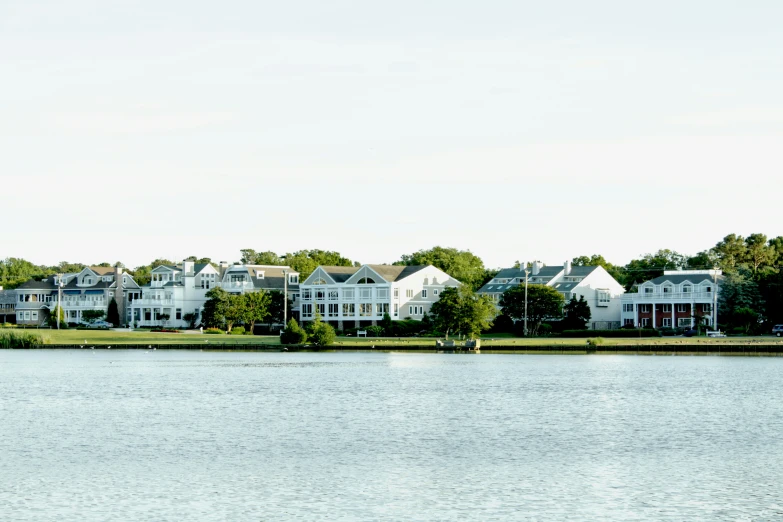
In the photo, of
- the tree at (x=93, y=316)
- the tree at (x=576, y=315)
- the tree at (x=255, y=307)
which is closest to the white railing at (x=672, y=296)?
the tree at (x=576, y=315)

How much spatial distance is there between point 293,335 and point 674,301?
47936mm

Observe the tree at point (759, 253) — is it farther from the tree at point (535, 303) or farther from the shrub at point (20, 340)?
the shrub at point (20, 340)

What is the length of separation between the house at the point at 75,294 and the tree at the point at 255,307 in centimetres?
2435

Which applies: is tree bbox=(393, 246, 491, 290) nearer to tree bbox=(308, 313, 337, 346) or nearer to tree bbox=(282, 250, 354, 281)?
tree bbox=(282, 250, 354, 281)

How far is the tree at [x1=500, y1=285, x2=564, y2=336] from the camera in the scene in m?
111

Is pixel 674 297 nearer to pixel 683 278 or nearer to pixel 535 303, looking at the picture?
pixel 683 278

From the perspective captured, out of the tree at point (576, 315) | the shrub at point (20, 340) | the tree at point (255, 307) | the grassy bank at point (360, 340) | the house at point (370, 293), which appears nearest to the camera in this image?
the grassy bank at point (360, 340)

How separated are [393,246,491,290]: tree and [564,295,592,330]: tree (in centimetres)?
2452

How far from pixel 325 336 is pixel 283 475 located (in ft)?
229

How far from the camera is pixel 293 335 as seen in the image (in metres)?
98.8

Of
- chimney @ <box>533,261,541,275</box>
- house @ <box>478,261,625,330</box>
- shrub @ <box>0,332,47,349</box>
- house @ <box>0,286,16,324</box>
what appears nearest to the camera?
shrub @ <box>0,332,47,349</box>

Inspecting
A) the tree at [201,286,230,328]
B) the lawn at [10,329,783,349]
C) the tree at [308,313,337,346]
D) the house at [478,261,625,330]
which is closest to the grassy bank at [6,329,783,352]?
the lawn at [10,329,783,349]

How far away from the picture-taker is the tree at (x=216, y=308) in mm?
123000

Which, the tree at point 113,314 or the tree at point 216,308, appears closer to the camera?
the tree at point 216,308
